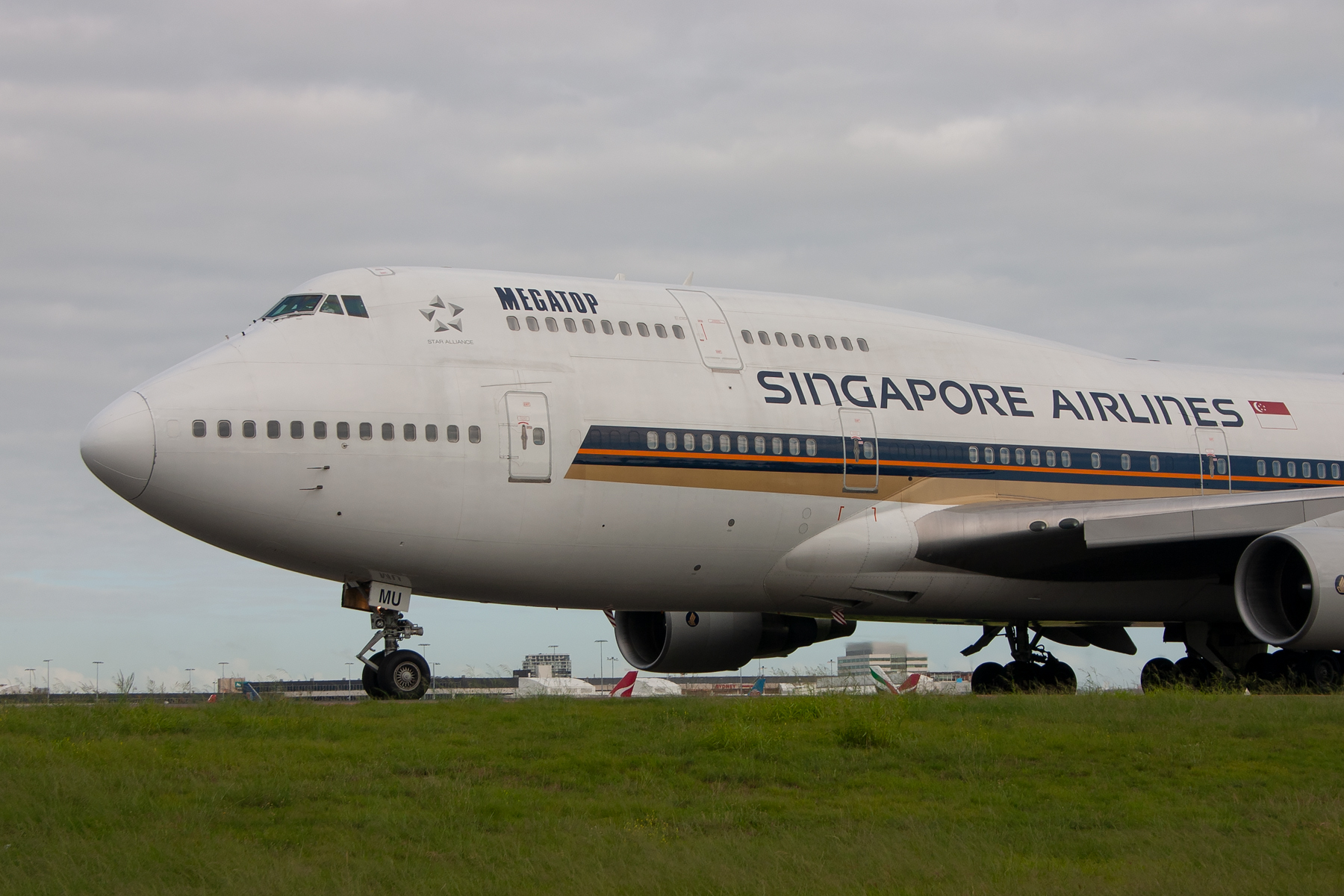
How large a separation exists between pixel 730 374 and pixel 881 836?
998 cm

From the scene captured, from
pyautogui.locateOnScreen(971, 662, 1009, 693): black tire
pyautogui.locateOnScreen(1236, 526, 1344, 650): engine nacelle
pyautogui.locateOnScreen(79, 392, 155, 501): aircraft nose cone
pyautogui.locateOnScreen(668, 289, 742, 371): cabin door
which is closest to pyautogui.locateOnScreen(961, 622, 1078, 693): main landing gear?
pyautogui.locateOnScreen(971, 662, 1009, 693): black tire

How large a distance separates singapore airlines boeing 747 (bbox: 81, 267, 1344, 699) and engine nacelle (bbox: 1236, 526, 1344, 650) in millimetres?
41

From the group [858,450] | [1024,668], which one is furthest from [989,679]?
[858,450]

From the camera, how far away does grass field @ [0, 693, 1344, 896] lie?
8055 millimetres

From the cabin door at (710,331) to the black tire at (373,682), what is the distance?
19.4 feet

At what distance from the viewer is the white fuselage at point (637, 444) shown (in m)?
15.5

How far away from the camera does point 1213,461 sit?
21.4m

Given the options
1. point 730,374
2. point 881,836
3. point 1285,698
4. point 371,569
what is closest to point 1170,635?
point 1285,698

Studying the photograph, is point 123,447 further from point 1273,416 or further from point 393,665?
point 1273,416

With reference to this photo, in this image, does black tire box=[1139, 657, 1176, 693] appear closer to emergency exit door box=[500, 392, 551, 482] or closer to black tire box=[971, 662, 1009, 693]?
black tire box=[971, 662, 1009, 693]

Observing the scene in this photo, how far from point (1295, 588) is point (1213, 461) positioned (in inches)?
133

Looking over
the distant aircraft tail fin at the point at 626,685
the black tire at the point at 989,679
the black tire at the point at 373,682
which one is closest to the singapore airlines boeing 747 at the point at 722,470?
the black tire at the point at 373,682

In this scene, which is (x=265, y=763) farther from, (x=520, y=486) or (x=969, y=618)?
(x=969, y=618)

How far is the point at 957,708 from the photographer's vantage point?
14.0 meters
